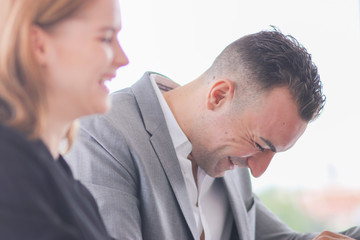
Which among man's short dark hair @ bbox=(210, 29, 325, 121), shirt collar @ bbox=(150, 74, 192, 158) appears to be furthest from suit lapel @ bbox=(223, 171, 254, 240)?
man's short dark hair @ bbox=(210, 29, 325, 121)

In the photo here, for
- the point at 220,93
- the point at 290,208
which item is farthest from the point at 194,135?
the point at 290,208

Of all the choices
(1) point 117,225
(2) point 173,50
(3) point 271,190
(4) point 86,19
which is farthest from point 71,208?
(3) point 271,190

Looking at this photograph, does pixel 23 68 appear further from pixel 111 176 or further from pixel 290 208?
pixel 290 208

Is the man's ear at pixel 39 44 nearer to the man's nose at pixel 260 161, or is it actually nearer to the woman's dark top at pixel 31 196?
the woman's dark top at pixel 31 196

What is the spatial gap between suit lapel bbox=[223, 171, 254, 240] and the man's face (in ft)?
0.38

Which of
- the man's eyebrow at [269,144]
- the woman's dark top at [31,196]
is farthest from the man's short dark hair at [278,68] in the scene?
the woman's dark top at [31,196]

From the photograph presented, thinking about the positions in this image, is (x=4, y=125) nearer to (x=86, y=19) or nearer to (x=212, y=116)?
(x=86, y=19)

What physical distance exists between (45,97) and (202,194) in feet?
3.86

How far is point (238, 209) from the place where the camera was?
6.46 ft

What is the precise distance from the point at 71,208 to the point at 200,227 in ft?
3.66

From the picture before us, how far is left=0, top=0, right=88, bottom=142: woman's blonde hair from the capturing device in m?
0.77

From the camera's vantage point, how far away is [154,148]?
1702 mm

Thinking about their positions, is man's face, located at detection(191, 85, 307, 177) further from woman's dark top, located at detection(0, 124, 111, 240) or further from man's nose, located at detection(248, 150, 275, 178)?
woman's dark top, located at detection(0, 124, 111, 240)

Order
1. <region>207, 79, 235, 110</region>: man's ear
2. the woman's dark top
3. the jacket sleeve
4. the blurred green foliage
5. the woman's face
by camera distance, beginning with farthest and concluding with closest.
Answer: the blurred green foliage < <region>207, 79, 235, 110</region>: man's ear < the jacket sleeve < the woman's face < the woman's dark top
